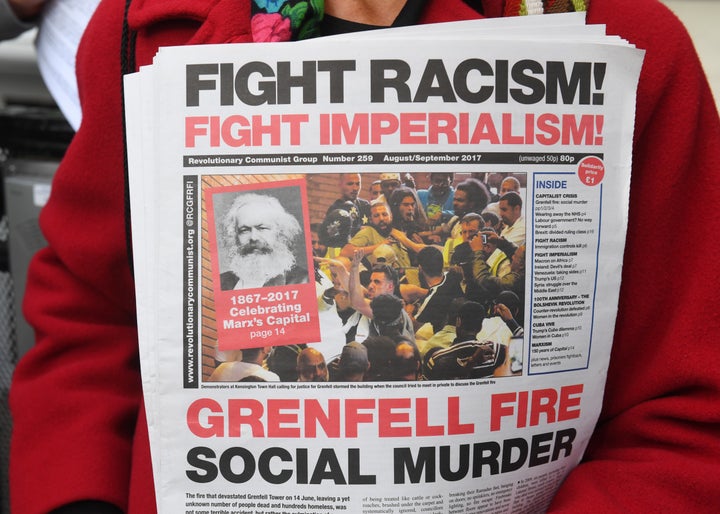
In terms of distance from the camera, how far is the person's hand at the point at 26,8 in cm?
112

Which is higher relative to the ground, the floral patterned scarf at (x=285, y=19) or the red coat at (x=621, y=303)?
the floral patterned scarf at (x=285, y=19)

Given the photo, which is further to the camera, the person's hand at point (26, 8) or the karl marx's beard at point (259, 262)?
the person's hand at point (26, 8)

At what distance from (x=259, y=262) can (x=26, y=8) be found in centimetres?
74

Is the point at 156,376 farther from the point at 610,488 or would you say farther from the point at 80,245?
the point at 610,488

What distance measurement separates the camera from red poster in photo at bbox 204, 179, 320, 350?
636 mm

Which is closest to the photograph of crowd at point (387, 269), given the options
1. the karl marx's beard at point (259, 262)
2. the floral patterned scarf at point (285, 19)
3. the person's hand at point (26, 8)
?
the karl marx's beard at point (259, 262)

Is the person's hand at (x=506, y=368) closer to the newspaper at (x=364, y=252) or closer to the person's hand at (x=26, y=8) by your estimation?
the newspaper at (x=364, y=252)

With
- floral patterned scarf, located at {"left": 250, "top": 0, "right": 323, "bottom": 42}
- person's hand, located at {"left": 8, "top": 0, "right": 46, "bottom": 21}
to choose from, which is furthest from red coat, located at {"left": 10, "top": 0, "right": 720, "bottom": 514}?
person's hand, located at {"left": 8, "top": 0, "right": 46, "bottom": 21}

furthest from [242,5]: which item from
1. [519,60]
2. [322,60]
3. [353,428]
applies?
[353,428]

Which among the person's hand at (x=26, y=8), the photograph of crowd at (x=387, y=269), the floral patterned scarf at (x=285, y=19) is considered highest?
the person's hand at (x=26, y=8)

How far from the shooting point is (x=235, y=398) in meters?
0.65

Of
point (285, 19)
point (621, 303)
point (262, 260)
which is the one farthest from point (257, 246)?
point (621, 303)

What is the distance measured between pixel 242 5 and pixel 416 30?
7.2 inches

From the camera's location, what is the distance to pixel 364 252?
2.12ft
